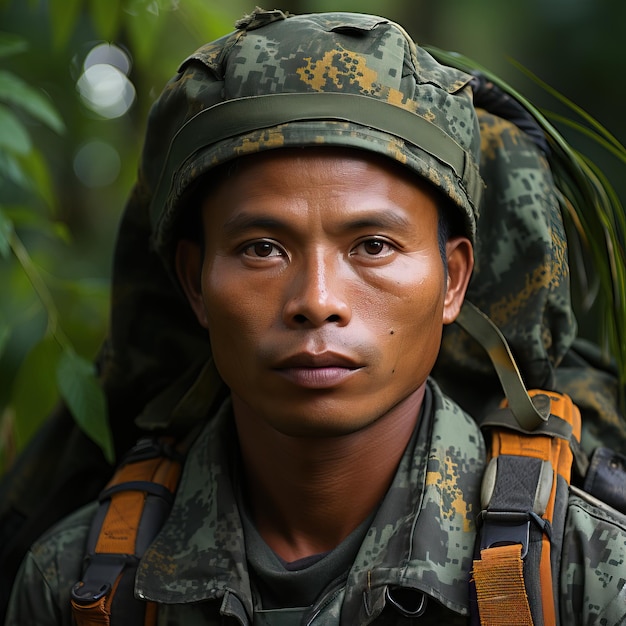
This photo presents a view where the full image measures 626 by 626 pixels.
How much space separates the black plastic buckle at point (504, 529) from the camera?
5.91 ft

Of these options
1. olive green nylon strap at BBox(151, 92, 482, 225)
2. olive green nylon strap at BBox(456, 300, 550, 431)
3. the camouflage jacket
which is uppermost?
olive green nylon strap at BBox(151, 92, 482, 225)

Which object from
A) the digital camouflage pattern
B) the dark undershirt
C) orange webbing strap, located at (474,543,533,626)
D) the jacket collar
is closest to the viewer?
orange webbing strap, located at (474,543,533,626)

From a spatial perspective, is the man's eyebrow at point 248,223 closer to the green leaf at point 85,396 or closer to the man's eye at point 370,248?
the man's eye at point 370,248

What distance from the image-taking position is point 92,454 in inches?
103

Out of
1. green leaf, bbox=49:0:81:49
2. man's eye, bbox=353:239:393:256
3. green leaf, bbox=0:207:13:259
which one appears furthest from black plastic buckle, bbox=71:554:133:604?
green leaf, bbox=49:0:81:49

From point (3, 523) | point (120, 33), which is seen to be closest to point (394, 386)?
point (3, 523)

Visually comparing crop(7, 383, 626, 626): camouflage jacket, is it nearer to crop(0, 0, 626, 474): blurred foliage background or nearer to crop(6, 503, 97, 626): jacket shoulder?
crop(6, 503, 97, 626): jacket shoulder

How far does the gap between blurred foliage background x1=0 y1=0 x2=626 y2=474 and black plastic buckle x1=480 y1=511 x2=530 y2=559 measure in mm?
961

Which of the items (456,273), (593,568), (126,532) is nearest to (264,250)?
(456,273)

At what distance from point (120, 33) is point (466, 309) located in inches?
95.9

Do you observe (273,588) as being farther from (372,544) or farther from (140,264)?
(140,264)

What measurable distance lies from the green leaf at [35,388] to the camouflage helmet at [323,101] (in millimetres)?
650

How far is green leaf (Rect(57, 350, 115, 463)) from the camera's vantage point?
2332 millimetres

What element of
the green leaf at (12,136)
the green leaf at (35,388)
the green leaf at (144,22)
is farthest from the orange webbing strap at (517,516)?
the green leaf at (144,22)
